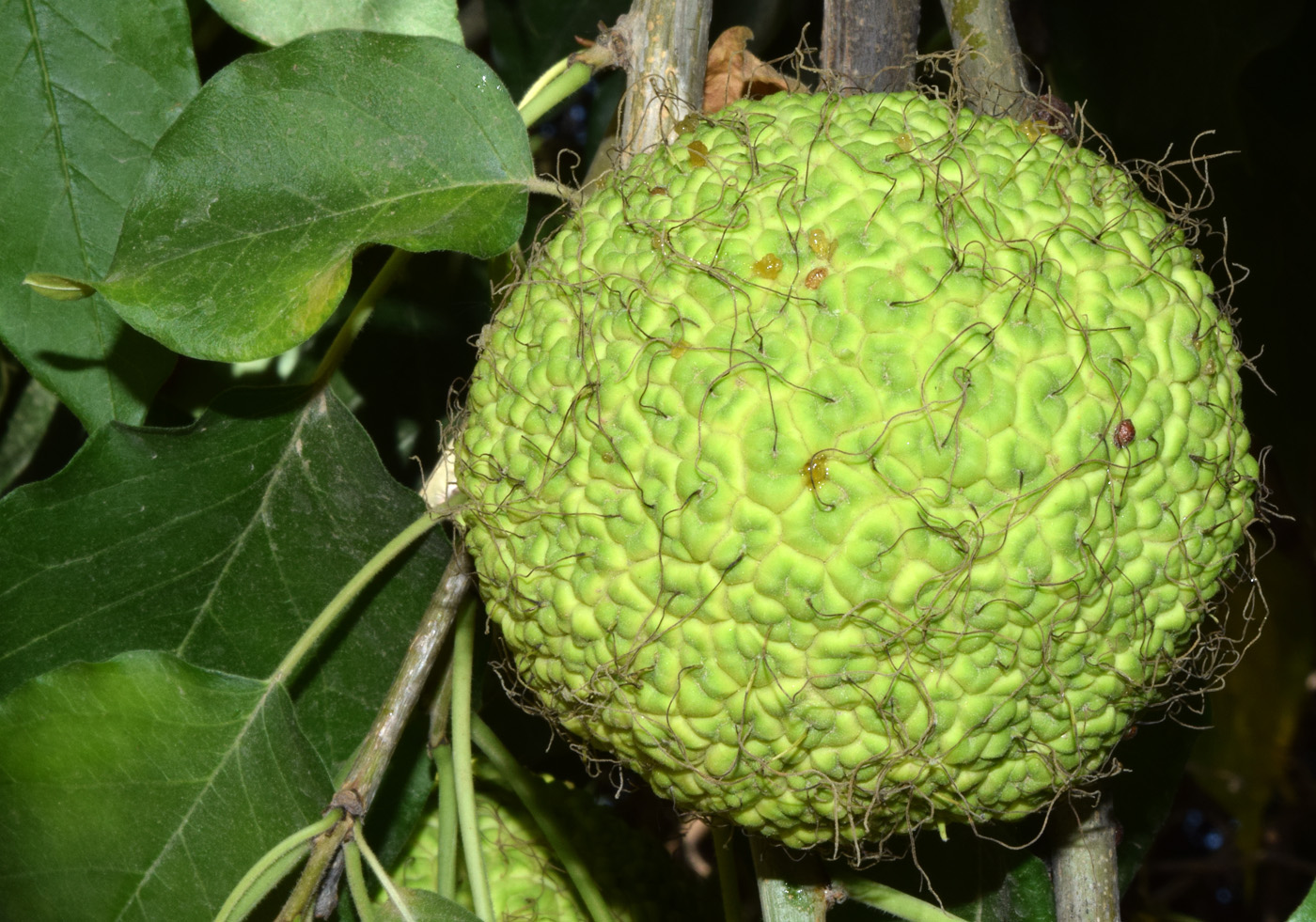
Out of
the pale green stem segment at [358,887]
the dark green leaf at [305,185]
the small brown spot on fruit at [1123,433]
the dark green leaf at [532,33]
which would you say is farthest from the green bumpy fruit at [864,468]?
the dark green leaf at [532,33]

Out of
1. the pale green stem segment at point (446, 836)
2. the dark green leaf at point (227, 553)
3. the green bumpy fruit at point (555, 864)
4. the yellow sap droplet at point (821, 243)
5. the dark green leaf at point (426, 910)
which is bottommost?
the green bumpy fruit at point (555, 864)

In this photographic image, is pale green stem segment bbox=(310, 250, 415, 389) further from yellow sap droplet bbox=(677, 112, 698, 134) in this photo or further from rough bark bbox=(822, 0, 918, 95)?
rough bark bbox=(822, 0, 918, 95)

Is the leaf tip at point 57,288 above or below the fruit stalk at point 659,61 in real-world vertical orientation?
below

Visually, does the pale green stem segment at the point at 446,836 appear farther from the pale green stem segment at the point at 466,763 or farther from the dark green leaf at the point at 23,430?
the dark green leaf at the point at 23,430

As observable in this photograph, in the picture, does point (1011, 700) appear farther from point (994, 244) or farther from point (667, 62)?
point (667, 62)

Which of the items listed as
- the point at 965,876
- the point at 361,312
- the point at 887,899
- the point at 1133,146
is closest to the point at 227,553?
the point at 361,312

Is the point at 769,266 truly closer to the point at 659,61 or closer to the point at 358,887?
the point at 659,61

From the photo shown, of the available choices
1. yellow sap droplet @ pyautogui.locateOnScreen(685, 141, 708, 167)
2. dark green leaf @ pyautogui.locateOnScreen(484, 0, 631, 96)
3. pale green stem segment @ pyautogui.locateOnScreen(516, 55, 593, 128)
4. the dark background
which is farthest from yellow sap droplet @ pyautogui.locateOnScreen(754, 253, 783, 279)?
dark green leaf @ pyautogui.locateOnScreen(484, 0, 631, 96)
